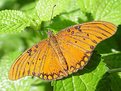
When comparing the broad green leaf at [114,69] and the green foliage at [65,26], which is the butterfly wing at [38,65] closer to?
the green foliage at [65,26]

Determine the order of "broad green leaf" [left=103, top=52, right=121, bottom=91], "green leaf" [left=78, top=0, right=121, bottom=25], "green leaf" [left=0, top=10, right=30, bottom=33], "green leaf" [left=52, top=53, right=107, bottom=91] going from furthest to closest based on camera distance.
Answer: "green leaf" [left=78, top=0, right=121, bottom=25] < "broad green leaf" [left=103, top=52, right=121, bottom=91] < "green leaf" [left=0, top=10, right=30, bottom=33] < "green leaf" [left=52, top=53, right=107, bottom=91]

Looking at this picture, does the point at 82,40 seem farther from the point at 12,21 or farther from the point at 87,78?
the point at 12,21

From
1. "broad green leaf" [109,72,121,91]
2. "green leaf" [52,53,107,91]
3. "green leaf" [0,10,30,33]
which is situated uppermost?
"green leaf" [0,10,30,33]

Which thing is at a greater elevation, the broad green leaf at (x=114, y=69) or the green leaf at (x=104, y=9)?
the green leaf at (x=104, y=9)

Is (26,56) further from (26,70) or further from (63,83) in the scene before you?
(63,83)

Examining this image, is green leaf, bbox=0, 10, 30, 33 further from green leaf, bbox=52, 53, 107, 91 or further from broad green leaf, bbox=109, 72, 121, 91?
broad green leaf, bbox=109, 72, 121, 91

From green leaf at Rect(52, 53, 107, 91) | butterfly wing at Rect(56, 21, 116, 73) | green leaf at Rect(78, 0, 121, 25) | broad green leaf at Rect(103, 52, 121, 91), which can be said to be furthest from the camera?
green leaf at Rect(78, 0, 121, 25)

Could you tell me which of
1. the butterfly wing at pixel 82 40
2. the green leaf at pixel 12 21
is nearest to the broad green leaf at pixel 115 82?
the butterfly wing at pixel 82 40

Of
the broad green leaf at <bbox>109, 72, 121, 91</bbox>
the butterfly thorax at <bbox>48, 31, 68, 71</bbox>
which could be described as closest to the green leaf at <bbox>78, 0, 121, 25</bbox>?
the broad green leaf at <bbox>109, 72, 121, 91</bbox>
